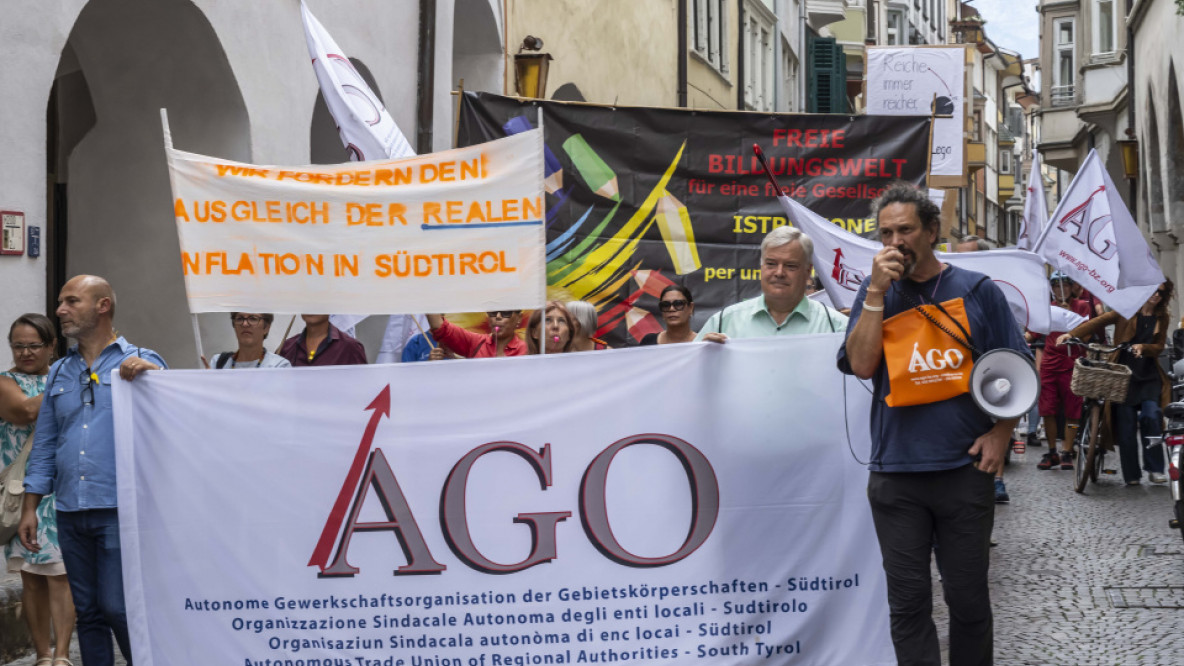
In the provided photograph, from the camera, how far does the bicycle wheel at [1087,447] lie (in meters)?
13.2

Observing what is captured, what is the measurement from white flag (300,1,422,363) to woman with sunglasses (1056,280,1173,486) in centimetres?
732

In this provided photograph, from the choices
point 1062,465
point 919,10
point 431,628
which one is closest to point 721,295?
point 431,628

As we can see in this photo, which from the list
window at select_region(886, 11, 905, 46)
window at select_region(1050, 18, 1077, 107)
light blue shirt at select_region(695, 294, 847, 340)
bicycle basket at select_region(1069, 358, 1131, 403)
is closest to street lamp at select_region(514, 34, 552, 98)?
bicycle basket at select_region(1069, 358, 1131, 403)

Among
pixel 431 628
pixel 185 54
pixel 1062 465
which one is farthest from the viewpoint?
pixel 1062 465

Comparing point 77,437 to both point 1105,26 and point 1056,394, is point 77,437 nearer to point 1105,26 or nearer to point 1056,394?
point 1056,394

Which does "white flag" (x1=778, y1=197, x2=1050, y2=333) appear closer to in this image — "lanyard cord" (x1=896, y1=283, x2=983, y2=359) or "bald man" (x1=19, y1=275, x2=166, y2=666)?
"lanyard cord" (x1=896, y1=283, x2=983, y2=359)

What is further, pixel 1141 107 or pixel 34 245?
pixel 1141 107

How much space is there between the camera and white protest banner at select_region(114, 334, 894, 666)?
5887mm

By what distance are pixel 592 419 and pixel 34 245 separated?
3.78 meters

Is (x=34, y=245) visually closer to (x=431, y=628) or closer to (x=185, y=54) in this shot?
(x=185, y=54)

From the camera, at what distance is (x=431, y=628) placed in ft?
19.2

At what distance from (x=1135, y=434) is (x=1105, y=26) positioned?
23607 mm

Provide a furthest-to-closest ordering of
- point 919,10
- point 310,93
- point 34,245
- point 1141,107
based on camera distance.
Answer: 1. point 919,10
2. point 1141,107
3. point 310,93
4. point 34,245

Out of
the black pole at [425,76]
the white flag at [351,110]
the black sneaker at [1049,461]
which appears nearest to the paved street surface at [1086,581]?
the black sneaker at [1049,461]
